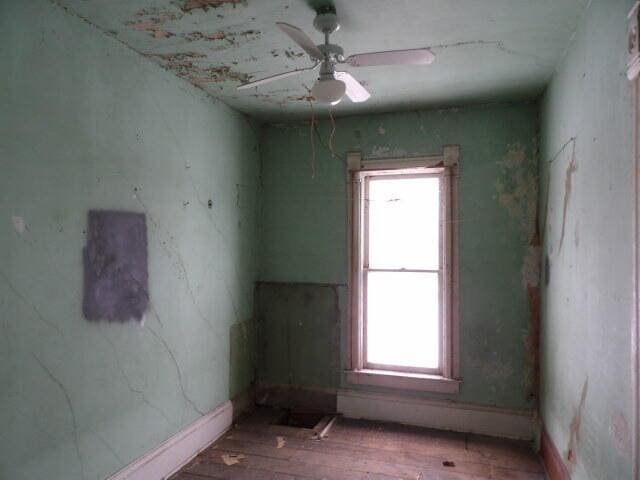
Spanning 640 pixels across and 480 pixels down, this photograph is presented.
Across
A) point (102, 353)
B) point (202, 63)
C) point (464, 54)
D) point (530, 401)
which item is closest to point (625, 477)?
point (530, 401)

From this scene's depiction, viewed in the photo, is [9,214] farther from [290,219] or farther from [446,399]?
[446,399]

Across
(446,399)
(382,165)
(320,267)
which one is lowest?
(446,399)

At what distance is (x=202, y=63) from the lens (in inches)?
111

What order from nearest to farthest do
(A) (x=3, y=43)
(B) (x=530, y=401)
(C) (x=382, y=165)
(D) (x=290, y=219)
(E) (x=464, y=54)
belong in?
(A) (x=3, y=43) < (E) (x=464, y=54) < (B) (x=530, y=401) < (C) (x=382, y=165) < (D) (x=290, y=219)

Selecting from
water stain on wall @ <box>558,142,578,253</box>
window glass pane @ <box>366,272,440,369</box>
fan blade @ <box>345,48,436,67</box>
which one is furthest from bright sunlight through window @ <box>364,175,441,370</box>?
fan blade @ <box>345,48,436,67</box>

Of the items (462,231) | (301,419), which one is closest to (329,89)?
(462,231)

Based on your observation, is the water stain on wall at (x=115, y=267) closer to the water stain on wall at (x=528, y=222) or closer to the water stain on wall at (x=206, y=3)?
the water stain on wall at (x=206, y=3)

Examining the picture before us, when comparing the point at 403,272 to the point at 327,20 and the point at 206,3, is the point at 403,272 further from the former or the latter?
the point at 206,3

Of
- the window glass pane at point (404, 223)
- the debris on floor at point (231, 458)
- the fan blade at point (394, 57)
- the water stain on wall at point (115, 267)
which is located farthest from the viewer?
the window glass pane at point (404, 223)

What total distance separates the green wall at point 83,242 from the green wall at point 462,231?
70cm

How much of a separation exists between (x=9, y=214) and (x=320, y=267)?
8.32 feet

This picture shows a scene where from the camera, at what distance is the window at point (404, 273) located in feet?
12.0

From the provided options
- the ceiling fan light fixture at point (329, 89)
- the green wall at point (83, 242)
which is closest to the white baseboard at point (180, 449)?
the green wall at point (83, 242)

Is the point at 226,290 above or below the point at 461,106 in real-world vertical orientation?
below
